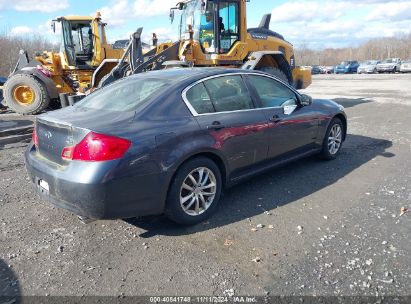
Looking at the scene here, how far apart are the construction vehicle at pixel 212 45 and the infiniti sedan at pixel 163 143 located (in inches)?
247

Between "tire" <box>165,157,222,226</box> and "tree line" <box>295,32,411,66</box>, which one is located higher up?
"tree line" <box>295,32,411,66</box>

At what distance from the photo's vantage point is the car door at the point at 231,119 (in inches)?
149

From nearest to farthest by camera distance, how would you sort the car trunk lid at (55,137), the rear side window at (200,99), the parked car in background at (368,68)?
the car trunk lid at (55,137)
the rear side window at (200,99)
the parked car in background at (368,68)

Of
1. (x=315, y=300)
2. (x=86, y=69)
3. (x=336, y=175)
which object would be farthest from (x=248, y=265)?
(x=86, y=69)

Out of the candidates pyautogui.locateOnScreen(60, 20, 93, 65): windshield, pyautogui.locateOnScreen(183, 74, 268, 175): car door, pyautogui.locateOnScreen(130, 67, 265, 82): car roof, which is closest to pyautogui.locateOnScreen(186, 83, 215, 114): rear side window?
pyautogui.locateOnScreen(183, 74, 268, 175): car door

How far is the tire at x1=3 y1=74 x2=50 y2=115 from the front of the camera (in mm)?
11273

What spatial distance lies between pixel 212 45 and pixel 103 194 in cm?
903

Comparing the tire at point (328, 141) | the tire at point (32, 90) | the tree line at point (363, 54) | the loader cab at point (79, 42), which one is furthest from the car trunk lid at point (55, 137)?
the tree line at point (363, 54)

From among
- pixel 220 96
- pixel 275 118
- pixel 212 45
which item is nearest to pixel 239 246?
pixel 220 96

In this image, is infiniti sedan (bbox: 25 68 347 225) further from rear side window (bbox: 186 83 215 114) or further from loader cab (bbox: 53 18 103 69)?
loader cab (bbox: 53 18 103 69)

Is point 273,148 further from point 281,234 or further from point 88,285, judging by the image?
point 88,285

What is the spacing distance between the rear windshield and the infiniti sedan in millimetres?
16

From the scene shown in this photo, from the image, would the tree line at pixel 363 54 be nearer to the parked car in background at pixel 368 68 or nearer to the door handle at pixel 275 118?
the parked car in background at pixel 368 68

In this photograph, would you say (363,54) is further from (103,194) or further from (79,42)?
(103,194)
